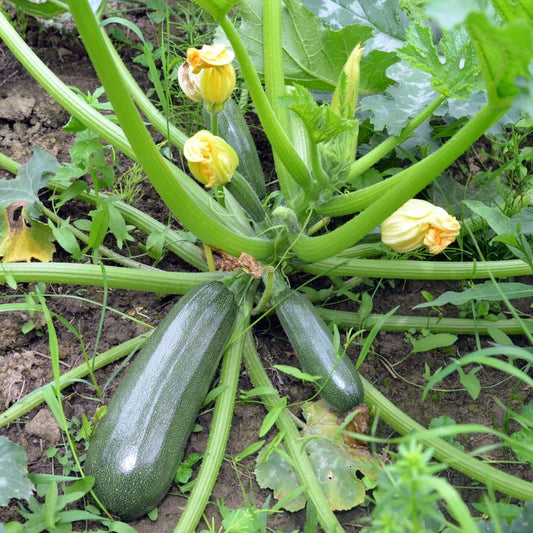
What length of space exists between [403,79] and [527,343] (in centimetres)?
106

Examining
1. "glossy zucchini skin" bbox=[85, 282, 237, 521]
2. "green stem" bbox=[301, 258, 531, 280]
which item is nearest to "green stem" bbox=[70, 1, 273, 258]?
"glossy zucchini skin" bbox=[85, 282, 237, 521]

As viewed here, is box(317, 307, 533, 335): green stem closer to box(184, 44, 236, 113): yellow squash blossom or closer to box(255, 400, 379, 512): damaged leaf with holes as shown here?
box(255, 400, 379, 512): damaged leaf with holes

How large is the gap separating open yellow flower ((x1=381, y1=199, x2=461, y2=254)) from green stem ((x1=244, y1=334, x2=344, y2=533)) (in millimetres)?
614

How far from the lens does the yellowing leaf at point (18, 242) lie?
7.88ft

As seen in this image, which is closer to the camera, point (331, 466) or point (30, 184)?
point (331, 466)

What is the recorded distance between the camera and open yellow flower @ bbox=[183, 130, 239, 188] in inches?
77.2

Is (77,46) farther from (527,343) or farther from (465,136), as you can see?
(527,343)

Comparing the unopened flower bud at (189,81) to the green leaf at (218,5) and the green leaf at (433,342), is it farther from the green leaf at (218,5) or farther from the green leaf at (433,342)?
the green leaf at (433,342)

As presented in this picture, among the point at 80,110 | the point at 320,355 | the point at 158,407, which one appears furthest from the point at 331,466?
the point at 80,110

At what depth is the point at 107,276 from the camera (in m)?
2.18

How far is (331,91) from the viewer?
8.74 ft

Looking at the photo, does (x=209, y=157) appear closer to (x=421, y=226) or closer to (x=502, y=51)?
(x=421, y=226)

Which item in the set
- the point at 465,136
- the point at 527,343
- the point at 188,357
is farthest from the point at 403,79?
the point at 188,357

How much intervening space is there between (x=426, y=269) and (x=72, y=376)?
123 centimetres
